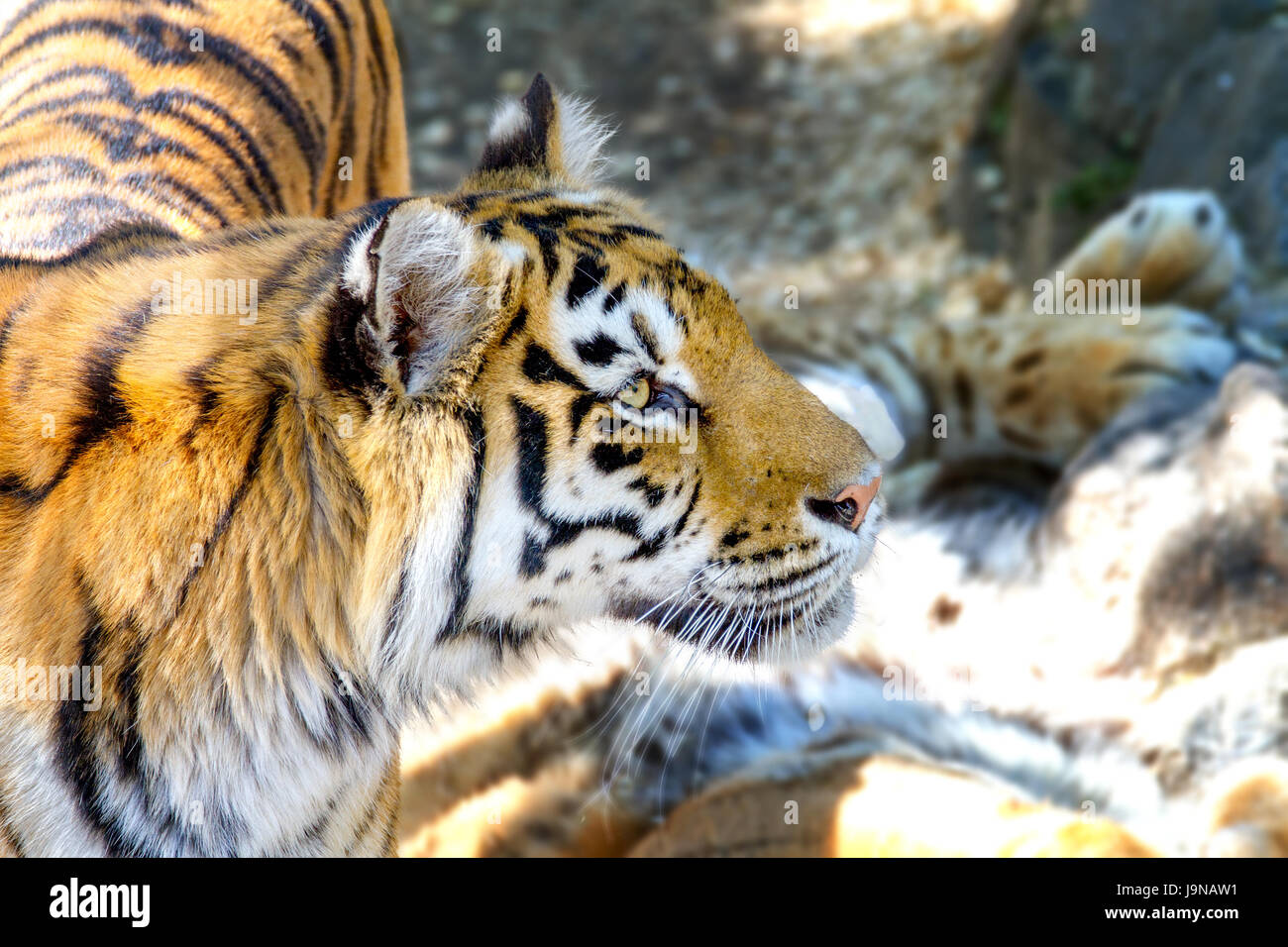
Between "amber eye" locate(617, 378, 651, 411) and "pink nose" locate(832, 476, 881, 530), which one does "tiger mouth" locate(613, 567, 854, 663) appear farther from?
"amber eye" locate(617, 378, 651, 411)

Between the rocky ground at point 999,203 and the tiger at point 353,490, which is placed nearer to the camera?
the tiger at point 353,490

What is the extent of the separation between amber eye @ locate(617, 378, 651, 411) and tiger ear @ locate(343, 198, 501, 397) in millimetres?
169

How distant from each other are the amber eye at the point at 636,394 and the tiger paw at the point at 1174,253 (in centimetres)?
186

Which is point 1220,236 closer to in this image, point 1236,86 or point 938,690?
point 1236,86

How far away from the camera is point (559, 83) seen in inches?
184

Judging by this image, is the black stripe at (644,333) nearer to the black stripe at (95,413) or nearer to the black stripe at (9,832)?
the black stripe at (95,413)

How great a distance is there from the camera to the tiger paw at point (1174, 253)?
8.89ft

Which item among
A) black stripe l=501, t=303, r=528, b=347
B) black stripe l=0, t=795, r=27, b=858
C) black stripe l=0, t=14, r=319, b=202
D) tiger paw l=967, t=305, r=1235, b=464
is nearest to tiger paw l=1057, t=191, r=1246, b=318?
tiger paw l=967, t=305, r=1235, b=464

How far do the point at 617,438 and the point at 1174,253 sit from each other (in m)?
1.92

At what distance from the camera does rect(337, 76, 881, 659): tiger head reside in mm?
1309

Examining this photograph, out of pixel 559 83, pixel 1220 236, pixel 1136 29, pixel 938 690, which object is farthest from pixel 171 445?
pixel 559 83

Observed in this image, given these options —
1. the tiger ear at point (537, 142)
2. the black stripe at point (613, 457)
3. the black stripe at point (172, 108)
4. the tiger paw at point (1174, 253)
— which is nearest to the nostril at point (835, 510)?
the black stripe at point (613, 457)
